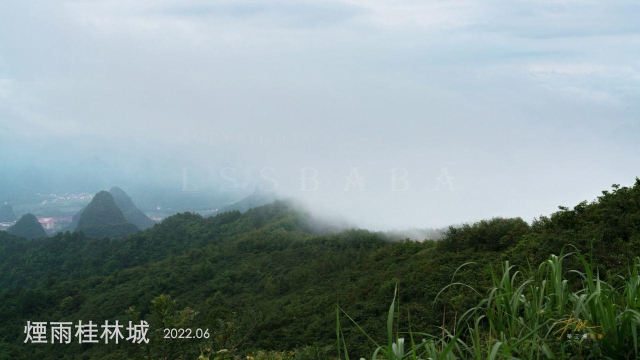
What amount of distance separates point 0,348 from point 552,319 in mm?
25855

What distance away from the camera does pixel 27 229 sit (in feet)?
208

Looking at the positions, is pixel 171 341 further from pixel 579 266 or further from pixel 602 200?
pixel 602 200

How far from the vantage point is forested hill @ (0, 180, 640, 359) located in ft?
24.2

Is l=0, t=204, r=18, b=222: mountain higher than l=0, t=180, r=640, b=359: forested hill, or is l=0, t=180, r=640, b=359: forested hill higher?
l=0, t=204, r=18, b=222: mountain

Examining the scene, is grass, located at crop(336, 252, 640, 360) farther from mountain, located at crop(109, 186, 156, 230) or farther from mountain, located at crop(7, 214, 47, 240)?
mountain, located at crop(109, 186, 156, 230)

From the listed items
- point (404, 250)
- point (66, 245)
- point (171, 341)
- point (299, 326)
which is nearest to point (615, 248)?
point (171, 341)

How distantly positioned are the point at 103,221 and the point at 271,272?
1839 inches

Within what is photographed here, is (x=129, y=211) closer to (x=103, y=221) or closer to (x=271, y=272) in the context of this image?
(x=103, y=221)

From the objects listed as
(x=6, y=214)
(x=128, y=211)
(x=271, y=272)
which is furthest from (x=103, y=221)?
(x=6, y=214)

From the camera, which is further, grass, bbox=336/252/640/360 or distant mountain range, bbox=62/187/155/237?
distant mountain range, bbox=62/187/155/237

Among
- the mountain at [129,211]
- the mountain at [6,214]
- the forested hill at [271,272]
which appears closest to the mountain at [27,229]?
the mountain at [129,211]

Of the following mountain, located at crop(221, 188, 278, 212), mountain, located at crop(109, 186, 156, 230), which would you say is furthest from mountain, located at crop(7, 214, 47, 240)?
mountain, located at crop(221, 188, 278, 212)

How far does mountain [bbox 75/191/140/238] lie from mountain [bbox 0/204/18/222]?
4375 cm

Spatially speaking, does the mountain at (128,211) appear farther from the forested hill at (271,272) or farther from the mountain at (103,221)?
the forested hill at (271,272)
